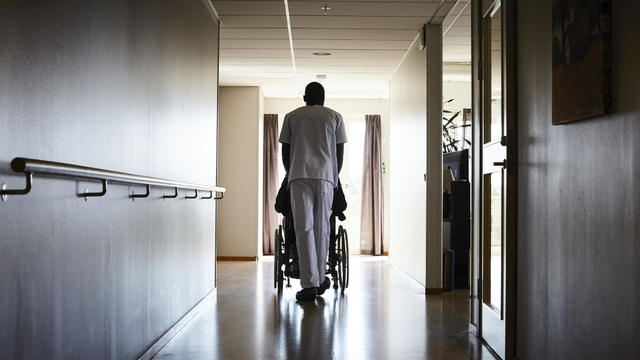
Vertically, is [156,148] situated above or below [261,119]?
below

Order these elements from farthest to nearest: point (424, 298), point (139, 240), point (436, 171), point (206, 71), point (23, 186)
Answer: point (436, 171)
point (424, 298)
point (206, 71)
point (139, 240)
point (23, 186)

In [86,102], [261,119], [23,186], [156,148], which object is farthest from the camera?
[261,119]

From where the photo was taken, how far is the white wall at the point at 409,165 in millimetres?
6039

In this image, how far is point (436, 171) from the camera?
5.81 meters

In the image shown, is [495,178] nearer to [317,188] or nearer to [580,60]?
[580,60]

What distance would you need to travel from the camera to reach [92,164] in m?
2.32

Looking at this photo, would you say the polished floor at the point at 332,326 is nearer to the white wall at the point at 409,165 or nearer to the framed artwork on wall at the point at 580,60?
the white wall at the point at 409,165

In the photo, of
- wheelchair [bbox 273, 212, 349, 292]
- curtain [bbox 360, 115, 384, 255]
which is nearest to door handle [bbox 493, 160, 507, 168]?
wheelchair [bbox 273, 212, 349, 292]

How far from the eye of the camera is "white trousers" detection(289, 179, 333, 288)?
16.5 feet

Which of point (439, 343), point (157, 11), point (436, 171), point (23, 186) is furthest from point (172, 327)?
point (436, 171)

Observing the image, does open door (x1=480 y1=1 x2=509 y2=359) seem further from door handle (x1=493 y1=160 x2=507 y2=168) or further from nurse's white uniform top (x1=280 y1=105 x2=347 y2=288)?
nurse's white uniform top (x1=280 y1=105 x2=347 y2=288)

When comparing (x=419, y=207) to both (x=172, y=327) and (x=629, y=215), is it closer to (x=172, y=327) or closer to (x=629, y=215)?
(x=172, y=327)

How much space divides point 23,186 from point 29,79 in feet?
0.99

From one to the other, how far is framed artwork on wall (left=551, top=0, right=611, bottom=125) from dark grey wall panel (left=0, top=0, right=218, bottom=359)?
1687 millimetres
